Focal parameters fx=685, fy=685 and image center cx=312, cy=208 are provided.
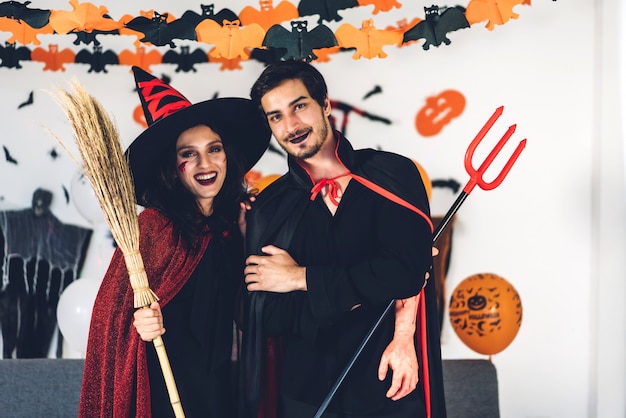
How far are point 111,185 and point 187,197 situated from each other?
0.30m

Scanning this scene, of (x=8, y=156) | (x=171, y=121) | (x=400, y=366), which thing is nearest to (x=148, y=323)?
(x=171, y=121)

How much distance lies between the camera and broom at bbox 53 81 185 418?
2010 millimetres

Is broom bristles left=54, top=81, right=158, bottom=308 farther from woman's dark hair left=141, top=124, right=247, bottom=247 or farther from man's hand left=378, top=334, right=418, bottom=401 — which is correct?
man's hand left=378, top=334, right=418, bottom=401

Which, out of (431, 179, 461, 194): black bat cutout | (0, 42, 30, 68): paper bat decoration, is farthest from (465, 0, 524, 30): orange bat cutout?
(0, 42, 30, 68): paper bat decoration

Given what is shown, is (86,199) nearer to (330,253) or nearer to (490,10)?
(330,253)

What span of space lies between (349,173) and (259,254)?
380mm

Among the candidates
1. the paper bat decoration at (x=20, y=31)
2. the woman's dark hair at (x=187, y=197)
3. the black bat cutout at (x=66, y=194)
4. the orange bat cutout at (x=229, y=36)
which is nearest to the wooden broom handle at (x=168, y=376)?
the woman's dark hair at (x=187, y=197)

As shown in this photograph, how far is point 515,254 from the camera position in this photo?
410 cm

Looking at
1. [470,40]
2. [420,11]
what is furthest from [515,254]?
[420,11]

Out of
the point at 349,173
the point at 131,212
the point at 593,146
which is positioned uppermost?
the point at 593,146

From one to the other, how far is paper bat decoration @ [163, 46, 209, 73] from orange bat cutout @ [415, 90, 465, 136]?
4.41 ft

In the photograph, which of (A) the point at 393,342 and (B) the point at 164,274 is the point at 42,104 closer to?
(B) the point at 164,274

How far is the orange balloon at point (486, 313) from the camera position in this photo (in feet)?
11.1

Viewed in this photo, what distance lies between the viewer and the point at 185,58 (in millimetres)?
3996
